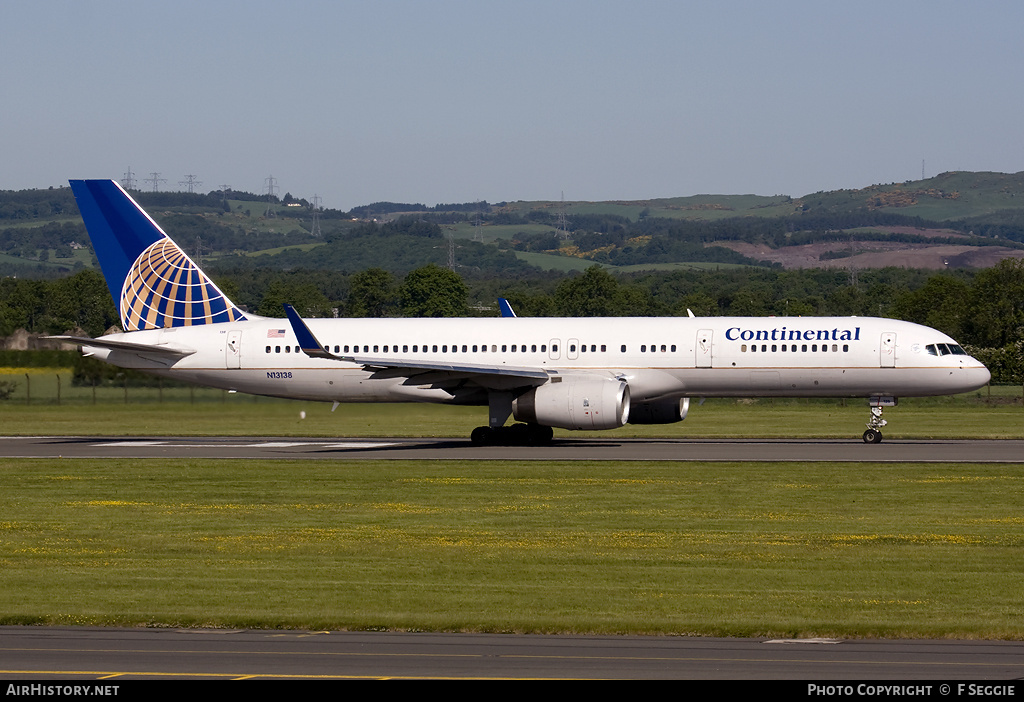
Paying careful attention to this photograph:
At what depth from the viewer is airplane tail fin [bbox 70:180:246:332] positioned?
46469 mm

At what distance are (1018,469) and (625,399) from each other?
12.1 metres

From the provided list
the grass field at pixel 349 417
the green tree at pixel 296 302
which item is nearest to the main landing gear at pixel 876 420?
the grass field at pixel 349 417

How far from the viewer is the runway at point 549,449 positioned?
37.5 meters

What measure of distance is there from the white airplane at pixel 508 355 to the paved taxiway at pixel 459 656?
24320 millimetres

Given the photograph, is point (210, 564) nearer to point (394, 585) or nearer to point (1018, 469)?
point (394, 585)

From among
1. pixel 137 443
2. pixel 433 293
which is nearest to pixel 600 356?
pixel 137 443

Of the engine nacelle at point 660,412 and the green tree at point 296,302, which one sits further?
the green tree at point 296,302

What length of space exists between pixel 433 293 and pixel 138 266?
4222 inches

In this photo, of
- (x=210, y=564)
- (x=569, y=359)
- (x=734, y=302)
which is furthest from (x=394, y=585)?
(x=734, y=302)

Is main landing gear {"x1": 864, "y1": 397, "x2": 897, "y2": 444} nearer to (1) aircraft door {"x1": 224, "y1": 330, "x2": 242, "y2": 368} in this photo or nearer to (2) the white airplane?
(2) the white airplane

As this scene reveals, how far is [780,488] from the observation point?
2972cm

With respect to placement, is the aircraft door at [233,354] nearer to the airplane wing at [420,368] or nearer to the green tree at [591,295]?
the airplane wing at [420,368]

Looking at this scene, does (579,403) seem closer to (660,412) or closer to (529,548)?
(660,412)
